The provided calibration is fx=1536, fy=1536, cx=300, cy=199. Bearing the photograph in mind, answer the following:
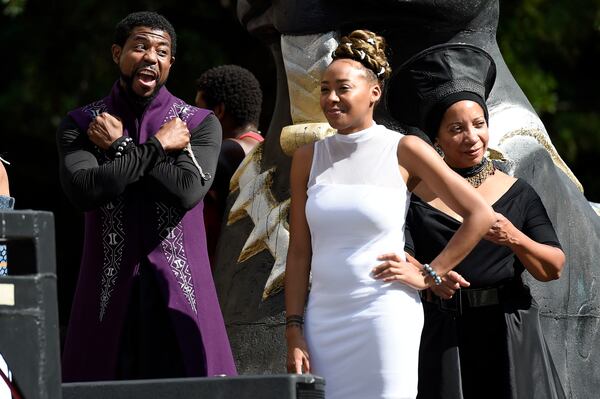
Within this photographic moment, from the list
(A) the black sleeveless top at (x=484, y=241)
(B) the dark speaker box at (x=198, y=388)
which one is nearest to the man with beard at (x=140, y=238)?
(A) the black sleeveless top at (x=484, y=241)

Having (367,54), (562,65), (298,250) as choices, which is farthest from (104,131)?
(562,65)

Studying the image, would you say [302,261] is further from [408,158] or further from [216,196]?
[216,196]

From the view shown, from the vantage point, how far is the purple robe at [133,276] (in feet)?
15.8

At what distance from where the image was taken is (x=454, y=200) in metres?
4.50

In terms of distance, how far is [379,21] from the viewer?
556 cm

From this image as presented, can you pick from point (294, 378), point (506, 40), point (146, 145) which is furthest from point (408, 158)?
point (506, 40)

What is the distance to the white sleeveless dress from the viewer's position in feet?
14.2

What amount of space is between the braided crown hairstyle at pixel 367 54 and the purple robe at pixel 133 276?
0.71m

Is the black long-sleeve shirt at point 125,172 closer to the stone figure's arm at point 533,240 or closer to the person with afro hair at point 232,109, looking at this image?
the stone figure's arm at point 533,240

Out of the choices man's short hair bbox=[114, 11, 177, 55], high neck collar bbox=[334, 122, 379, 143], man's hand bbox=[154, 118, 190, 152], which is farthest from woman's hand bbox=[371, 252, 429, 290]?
man's short hair bbox=[114, 11, 177, 55]

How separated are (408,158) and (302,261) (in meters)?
0.44

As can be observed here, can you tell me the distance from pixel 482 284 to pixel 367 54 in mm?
816

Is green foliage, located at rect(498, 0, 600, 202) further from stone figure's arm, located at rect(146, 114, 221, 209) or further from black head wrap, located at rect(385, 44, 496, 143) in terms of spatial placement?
stone figure's arm, located at rect(146, 114, 221, 209)

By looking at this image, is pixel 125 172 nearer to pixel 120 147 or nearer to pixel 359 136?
pixel 120 147
